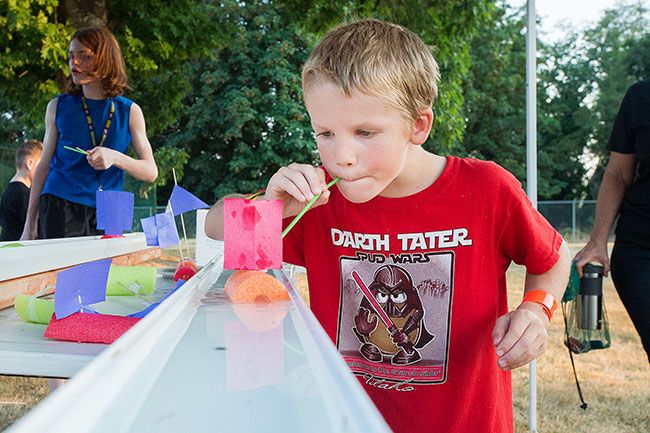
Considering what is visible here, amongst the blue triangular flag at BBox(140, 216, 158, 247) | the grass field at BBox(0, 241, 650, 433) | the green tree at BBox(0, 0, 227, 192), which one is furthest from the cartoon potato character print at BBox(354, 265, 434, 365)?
the green tree at BBox(0, 0, 227, 192)

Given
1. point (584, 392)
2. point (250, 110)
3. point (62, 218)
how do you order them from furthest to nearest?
1. point (250, 110)
2. point (584, 392)
3. point (62, 218)

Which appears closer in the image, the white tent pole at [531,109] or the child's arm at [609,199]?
the child's arm at [609,199]

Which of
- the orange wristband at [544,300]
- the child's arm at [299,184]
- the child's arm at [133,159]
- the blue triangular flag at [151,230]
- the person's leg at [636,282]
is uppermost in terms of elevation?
the child's arm at [133,159]

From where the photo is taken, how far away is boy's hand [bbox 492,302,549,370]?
1302mm

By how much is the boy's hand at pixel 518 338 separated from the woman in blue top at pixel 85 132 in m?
1.95

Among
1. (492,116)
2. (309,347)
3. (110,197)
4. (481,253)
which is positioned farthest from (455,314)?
(492,116)

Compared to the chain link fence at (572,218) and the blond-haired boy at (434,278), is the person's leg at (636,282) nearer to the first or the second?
the blond-haired boy at (434,278)

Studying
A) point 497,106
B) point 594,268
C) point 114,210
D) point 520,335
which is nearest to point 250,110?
A: point 497,106

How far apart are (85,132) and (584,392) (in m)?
3.60

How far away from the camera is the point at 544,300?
1.48m

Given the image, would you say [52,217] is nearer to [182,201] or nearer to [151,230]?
[151,230]

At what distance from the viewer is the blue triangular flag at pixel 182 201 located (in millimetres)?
1665

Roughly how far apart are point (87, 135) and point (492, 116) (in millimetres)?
25749

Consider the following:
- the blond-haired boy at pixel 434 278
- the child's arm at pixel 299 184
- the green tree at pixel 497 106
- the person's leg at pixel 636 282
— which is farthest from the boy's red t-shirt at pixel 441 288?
the green tree at pixel 497 106
